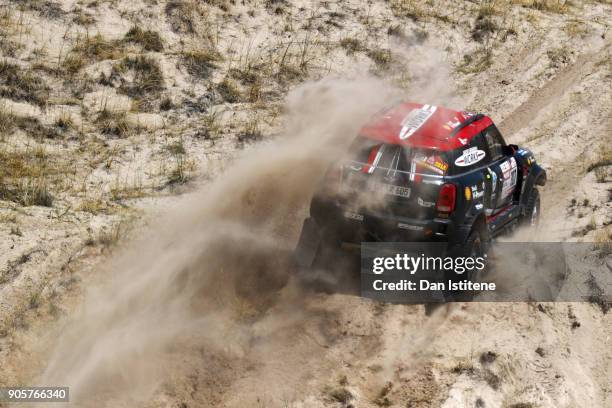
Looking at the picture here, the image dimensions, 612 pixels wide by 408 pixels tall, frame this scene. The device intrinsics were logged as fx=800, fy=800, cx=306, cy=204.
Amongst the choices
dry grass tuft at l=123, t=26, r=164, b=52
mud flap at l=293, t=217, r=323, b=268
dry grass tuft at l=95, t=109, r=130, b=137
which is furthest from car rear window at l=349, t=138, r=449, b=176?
dry grass tuft at l=123, t=26, r=164, b=52

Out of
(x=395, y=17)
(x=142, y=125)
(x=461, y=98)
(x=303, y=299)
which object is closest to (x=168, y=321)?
(x=303, y=299)

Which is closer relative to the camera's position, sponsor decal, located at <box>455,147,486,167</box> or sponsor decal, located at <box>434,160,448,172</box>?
sponsor decal, located at <box>434,160,448,172</box>

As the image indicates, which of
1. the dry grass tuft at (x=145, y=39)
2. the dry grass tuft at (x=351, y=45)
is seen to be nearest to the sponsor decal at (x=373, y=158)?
the dry grass tuft at (x=145, y=39)

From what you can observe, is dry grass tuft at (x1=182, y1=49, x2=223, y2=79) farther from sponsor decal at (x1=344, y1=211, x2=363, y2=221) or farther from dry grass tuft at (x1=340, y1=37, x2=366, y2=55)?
sponsor decal at (x1=344, y1=211, x2=363, y2=221)

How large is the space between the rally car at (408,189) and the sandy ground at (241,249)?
802mm

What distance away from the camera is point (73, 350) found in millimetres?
8078

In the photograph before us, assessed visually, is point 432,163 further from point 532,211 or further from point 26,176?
point 26,176

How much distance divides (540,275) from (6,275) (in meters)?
6.37

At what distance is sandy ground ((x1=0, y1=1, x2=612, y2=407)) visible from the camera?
26.3 feet

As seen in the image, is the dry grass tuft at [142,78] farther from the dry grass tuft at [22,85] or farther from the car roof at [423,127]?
the car roof at [423,127]

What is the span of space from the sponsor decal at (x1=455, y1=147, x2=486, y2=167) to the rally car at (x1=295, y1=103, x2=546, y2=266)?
1cm

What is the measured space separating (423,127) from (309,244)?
1909 mm

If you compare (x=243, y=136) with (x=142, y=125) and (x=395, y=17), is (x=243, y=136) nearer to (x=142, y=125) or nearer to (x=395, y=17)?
(x=142, y=125)

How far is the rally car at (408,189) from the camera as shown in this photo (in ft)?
28.9
